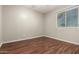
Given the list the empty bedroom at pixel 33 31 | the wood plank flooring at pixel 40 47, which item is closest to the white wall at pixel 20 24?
the empty bedroom at pixel 33 31

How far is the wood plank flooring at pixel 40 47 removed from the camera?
1.58m

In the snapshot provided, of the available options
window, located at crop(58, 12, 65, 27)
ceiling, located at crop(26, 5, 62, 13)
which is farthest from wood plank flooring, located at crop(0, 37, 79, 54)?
ceiling, located at crop(26, 5, 62, 13)

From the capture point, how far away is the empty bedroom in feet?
5.35

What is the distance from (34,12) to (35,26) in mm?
272

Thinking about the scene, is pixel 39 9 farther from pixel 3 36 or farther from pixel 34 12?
pixel 3 36

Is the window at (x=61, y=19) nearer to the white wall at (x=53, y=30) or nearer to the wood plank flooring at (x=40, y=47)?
the white wall at (x=53, y=30)

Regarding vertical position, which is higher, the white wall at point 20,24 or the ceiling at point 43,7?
the ceiling at point 43,7

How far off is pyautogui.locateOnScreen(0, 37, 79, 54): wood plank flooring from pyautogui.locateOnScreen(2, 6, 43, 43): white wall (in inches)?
4.2

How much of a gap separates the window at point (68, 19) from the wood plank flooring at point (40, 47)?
0.43m

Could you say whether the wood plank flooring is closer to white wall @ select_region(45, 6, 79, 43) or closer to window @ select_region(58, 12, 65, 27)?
white wall @ select_region(45, 6, 79, 43)

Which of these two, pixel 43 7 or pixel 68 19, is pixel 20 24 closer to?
pixel 43 7

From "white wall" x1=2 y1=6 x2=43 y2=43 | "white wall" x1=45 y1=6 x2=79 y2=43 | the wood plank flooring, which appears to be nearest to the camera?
the wood plank flooring

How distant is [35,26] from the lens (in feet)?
5.95
